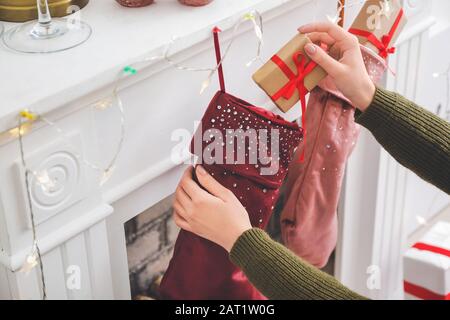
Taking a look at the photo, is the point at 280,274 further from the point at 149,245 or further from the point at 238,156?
the point at 149,245

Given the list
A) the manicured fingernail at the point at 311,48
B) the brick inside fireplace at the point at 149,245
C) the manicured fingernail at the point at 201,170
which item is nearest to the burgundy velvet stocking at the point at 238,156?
the manicured fingernail at the point at 201,170

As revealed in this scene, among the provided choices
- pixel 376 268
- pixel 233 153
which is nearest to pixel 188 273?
pixel 233 153

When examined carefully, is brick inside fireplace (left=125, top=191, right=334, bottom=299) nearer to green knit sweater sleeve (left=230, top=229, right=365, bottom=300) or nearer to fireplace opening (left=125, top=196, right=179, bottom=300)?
fireplace opening (left=125, top=196, right=179, bottom=300)

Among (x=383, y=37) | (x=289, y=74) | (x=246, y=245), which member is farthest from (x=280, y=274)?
(x=383, y=37)

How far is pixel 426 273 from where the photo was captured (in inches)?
50.5

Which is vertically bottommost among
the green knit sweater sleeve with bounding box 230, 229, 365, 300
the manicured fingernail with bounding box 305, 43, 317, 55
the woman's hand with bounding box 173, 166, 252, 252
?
the green knit sweater sleeve with bounding box 230, 229, 365, 300

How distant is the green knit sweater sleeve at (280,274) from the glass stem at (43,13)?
1.33ft

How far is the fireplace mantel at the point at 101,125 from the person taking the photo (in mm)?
934

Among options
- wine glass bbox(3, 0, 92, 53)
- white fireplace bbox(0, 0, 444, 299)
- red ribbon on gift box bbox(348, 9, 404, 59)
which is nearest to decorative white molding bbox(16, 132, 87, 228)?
white fireplace bbox(0, 0, 444, 299)

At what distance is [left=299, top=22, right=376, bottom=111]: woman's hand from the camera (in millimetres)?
1075

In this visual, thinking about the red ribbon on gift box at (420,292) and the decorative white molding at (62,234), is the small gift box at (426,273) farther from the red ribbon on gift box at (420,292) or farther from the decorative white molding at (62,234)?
the decorative white molding at (62,234)

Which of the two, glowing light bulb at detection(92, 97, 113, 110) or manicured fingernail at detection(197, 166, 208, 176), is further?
manicured fingernail at detection(197, 166, 208, 176)

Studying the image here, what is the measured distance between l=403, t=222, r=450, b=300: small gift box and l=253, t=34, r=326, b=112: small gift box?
37cm
